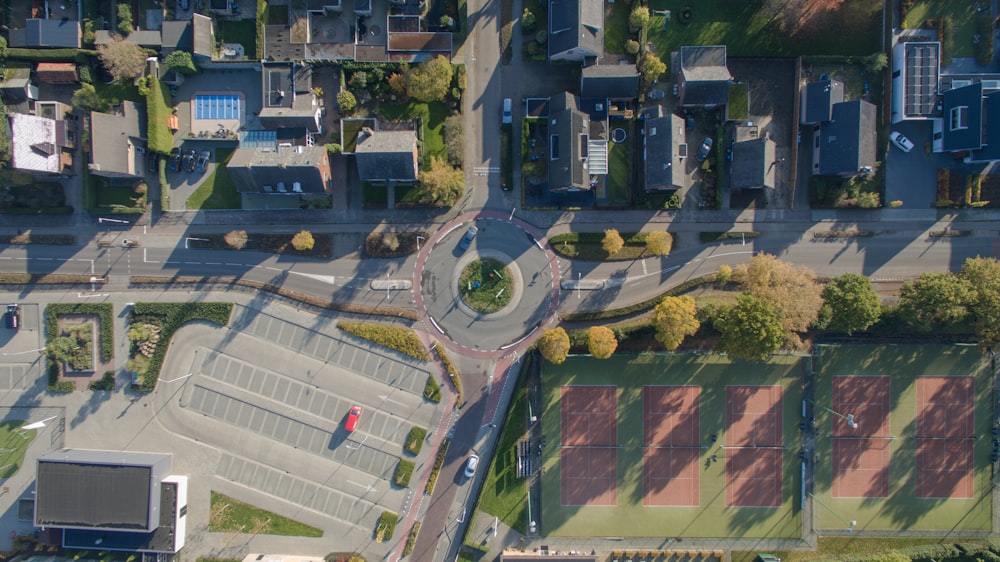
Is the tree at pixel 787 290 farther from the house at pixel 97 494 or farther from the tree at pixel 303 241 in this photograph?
the house at pixel 97 494

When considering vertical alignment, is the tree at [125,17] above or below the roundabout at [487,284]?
above

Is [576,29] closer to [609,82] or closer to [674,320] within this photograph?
[609,82]

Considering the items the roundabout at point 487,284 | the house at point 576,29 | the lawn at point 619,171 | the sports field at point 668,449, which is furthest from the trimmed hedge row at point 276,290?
the house at point 576,29

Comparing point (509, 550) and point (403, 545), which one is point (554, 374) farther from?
point (403, 545)

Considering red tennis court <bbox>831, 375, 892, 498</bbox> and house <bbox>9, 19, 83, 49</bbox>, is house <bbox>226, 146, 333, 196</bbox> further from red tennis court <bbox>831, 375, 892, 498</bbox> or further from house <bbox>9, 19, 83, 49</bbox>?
red tennis court <bbox>831, 375, 892, 498</bbox>

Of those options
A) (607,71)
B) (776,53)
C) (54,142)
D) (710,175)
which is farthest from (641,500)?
(54,142)

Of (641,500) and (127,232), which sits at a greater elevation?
(127,232)
